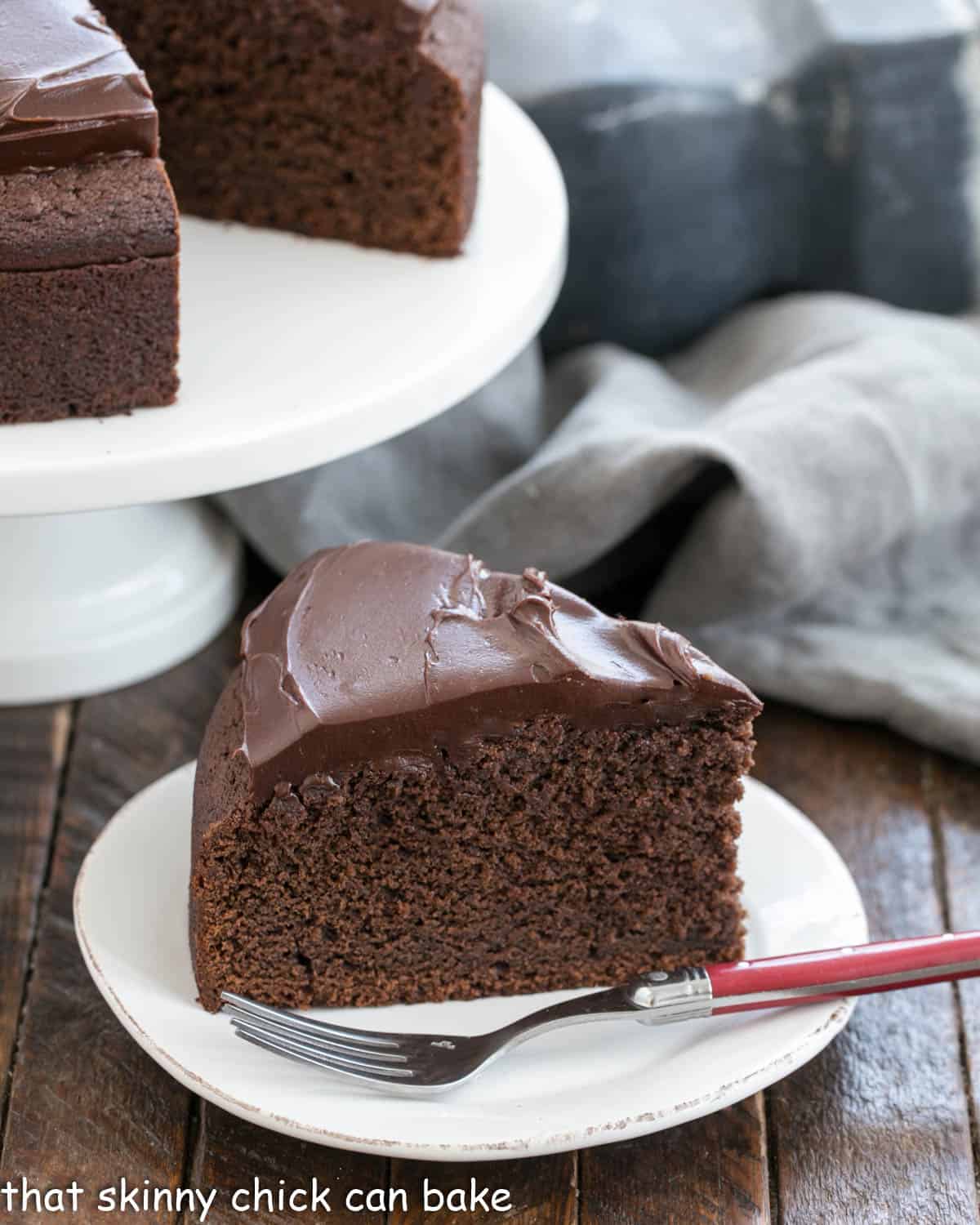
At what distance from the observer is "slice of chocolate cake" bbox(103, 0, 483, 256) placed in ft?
6.66

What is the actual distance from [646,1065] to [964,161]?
1767 millimetres

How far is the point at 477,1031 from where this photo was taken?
1.68m

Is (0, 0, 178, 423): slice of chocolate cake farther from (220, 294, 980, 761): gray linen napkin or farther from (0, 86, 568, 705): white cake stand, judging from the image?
(220, 294, 980, 761): gray linen napkin

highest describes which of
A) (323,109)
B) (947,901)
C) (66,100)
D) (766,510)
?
(66,100)

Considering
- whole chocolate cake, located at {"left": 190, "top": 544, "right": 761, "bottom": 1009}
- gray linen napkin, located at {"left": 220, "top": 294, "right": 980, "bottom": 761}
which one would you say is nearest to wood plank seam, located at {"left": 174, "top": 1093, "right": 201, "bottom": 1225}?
whole chocolate cake, located at {"left": 190, "top": 544, "right": 761, "bottom": 1009}

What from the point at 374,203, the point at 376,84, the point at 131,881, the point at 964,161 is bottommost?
the point at 131,881

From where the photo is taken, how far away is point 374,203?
2139 mm

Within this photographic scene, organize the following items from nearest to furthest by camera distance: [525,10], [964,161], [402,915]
Answer: [402,915]
[525,10]
[964,161]

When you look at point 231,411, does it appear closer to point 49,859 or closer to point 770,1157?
point 49,859

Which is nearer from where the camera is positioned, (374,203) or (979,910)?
(979,910)

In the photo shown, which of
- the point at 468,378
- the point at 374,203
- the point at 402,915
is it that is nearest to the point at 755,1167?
the point at 402,915

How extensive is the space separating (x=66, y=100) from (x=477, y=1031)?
1009 millimetres

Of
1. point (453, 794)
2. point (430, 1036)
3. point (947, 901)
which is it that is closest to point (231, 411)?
point (453, 794)

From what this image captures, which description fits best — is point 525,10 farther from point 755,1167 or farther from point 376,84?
point 755,1167
